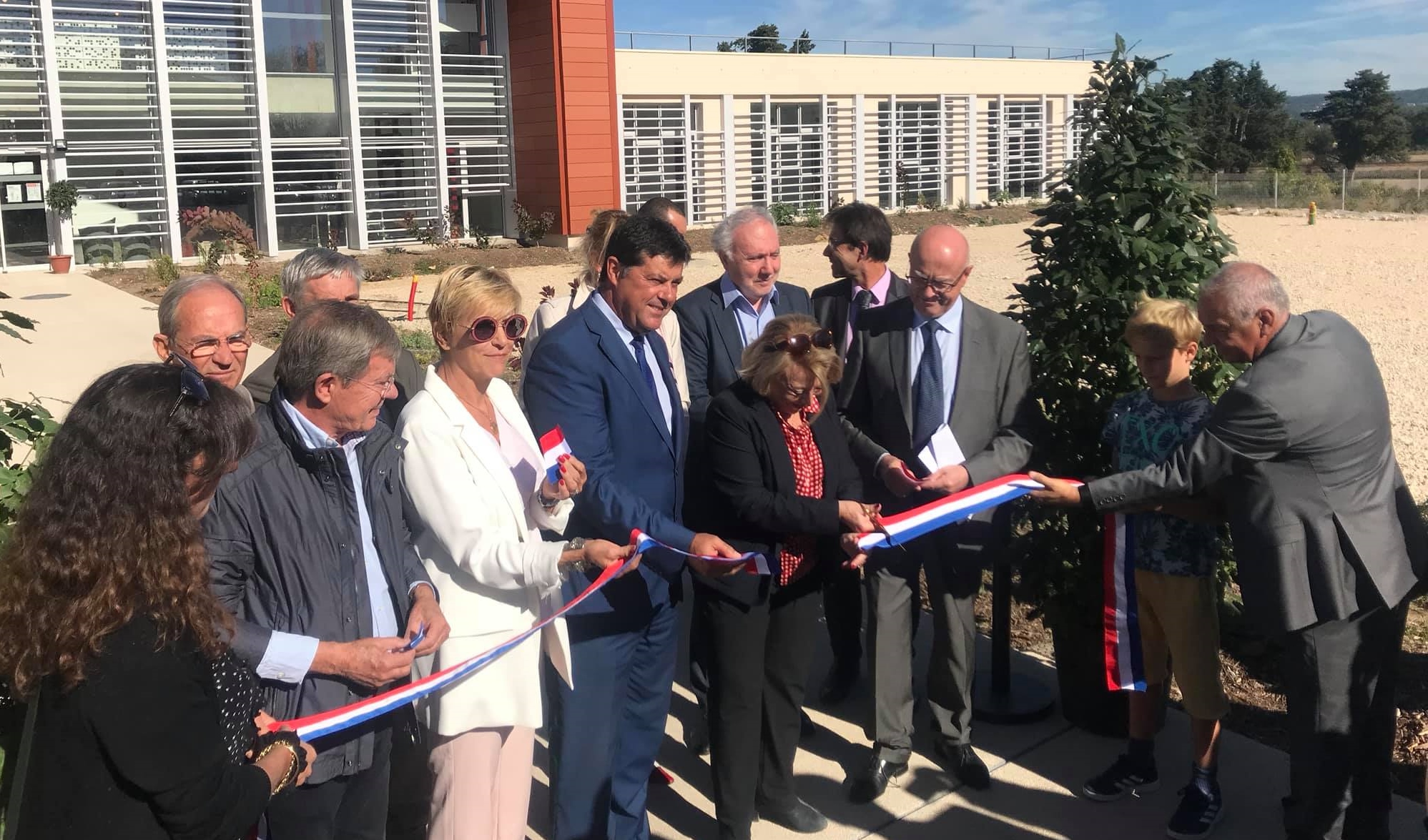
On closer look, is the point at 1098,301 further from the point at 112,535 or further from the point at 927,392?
the point at 112,535

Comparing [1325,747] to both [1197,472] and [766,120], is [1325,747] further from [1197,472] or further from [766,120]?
[766,120]

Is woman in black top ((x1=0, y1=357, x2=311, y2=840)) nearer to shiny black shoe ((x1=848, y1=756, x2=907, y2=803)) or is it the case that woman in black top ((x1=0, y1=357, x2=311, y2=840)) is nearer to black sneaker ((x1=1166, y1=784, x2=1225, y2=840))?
shiny black shoe ((x1=848, y1=756, x2=907, y2=803))

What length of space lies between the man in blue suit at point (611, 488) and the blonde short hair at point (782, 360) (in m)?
0.33

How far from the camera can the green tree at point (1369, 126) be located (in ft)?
228

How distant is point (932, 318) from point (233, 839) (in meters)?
3.25

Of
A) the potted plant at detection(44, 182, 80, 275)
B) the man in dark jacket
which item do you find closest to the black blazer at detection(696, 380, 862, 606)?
the man in dark jacket

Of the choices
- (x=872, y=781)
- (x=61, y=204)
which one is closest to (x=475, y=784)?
(x=872, y=781)

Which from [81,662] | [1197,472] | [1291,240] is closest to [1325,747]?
[1197,472]

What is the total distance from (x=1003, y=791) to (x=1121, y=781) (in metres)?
0.43

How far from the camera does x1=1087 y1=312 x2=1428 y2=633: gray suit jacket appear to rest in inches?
142

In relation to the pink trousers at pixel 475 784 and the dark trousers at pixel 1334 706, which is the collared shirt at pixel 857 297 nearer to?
the dark trousers at pixel 1334 706

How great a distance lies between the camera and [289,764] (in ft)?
8.07

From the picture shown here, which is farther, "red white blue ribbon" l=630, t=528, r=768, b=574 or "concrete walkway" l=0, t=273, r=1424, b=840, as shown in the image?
"concrete walkway" l=0, t=273, r=1424, b=840

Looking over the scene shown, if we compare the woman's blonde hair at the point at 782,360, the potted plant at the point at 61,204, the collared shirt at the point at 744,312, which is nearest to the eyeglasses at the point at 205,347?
the woman's blonde hair at the point at 782,360
